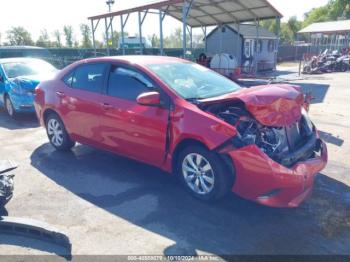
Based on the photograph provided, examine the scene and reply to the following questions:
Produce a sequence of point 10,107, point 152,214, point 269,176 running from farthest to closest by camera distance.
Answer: point 10,107, point 152,214, point 269,176

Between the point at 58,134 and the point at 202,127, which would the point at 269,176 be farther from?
the point at 58,134

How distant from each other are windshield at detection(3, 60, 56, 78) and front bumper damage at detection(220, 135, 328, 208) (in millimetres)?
7360

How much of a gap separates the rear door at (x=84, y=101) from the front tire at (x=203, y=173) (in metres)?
1.57

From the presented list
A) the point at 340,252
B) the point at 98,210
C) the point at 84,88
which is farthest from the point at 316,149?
the point at 84,88

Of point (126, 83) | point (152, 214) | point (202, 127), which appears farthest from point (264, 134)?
point (126, 83)

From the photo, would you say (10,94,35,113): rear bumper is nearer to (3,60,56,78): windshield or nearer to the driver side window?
(3,60,56,78): windshield

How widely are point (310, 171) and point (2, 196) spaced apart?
3.34m

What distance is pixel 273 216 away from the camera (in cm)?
353

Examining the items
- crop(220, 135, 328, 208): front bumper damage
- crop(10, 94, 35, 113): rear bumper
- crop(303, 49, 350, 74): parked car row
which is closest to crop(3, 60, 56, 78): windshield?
crop(10, 94, 35, 113): rear bumper

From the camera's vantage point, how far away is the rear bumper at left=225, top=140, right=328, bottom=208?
3268 millimetres

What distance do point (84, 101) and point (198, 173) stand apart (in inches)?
86.5

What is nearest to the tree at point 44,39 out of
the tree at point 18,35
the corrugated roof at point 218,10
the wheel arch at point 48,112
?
the tree at point 18,35

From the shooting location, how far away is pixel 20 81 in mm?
8117

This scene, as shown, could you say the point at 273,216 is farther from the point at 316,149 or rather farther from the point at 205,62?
the point at 205,62
